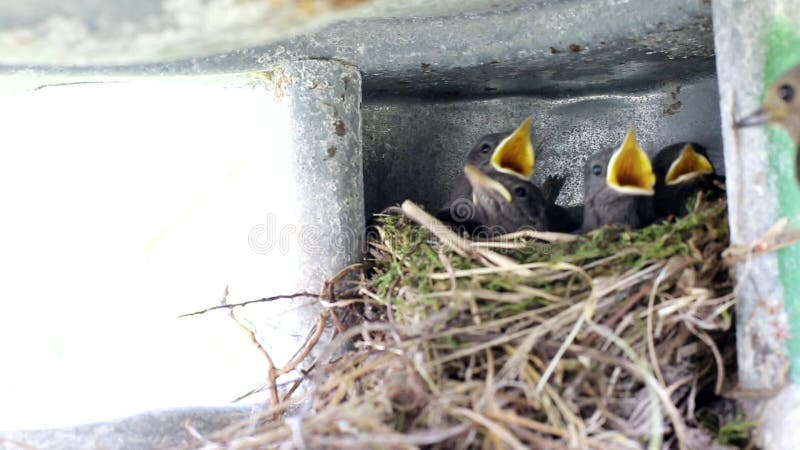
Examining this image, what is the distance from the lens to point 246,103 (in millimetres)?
2836

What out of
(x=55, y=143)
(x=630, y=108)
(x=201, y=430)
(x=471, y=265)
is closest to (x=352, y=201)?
(x=471, y=265)

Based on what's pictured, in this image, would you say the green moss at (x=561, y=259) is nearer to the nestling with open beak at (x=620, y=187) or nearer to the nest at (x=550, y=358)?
the nest at (x=550, y=358)

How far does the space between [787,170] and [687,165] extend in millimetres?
656

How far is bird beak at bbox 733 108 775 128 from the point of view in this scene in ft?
6.17

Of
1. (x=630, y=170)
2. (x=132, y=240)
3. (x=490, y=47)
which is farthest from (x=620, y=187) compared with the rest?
(x=132, y=240)

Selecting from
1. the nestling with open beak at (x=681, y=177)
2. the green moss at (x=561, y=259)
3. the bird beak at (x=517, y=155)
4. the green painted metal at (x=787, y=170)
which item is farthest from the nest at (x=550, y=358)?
the bird beak at (x=517, y=155)

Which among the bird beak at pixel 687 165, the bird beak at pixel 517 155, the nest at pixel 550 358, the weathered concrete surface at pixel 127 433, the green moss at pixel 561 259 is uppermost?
the bird beak at pixel 517 155

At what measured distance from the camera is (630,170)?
2.45 meters

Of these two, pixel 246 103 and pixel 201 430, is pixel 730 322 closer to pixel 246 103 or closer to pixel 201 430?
pixel 201 430

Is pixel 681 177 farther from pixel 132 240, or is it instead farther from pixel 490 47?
pixel 132 240

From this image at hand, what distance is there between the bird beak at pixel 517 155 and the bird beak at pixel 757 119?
2.60 ft

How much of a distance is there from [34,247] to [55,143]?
35 cm

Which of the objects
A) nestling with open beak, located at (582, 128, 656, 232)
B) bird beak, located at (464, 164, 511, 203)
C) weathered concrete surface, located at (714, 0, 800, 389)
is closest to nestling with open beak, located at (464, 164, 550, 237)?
bird beak, located at (464, 164, 511, 203)

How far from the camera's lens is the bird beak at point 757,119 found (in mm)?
1880
